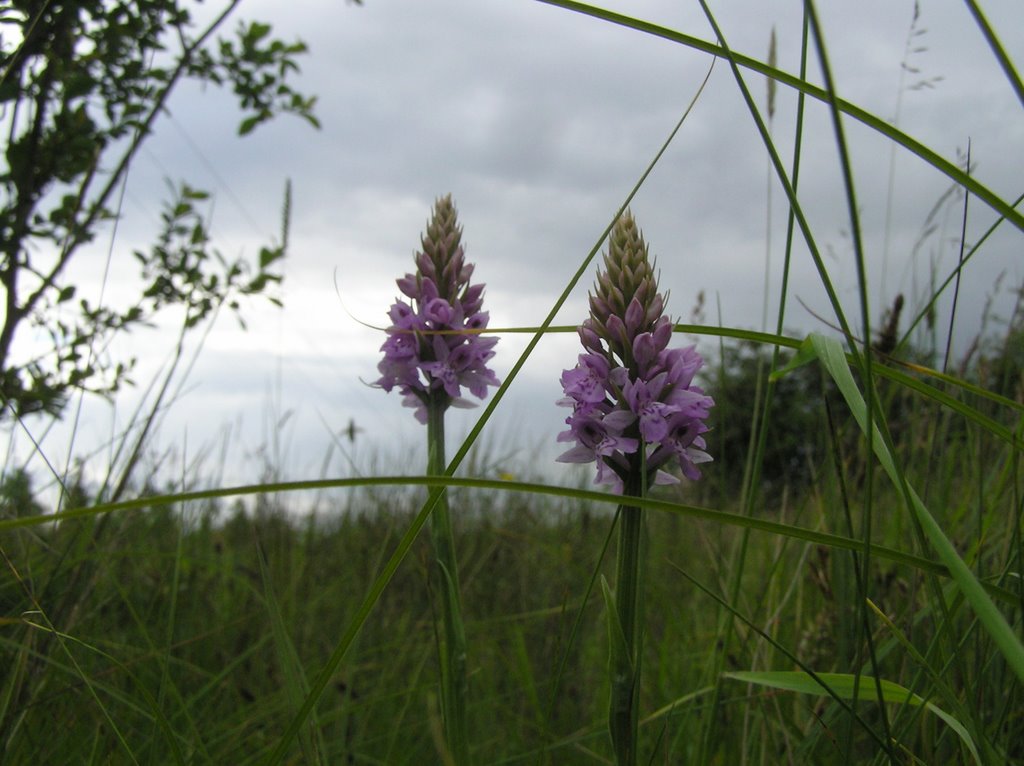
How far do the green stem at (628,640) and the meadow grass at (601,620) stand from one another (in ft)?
0.19

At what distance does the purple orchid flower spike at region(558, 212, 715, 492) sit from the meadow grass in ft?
0.43

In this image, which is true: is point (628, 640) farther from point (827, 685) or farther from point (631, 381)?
point (631, 381)

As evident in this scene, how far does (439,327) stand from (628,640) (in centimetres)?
109

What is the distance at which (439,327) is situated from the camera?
7.37ft

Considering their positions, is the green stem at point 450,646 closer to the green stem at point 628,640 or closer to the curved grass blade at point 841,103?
the green stem at point 628,640

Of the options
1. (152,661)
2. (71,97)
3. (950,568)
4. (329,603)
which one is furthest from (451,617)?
(71,97)

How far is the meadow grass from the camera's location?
3.84 feet

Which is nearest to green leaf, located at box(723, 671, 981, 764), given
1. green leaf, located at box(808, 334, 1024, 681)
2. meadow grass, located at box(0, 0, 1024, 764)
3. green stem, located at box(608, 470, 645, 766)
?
meadow grass, located at box(0, 0, 1024, 764)

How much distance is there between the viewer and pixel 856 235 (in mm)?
830

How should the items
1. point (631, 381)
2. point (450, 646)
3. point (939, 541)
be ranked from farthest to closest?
point (450, 646)
point (631, 381)
point (939, 541)

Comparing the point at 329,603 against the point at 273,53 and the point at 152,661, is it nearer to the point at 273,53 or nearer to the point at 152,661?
the point at 152,661

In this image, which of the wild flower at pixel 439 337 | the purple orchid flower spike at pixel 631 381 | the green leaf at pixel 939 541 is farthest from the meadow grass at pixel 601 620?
the wild flower at pixel 439 337

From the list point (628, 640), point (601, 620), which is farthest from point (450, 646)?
point (601, 620)

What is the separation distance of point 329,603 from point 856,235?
4.08 m
